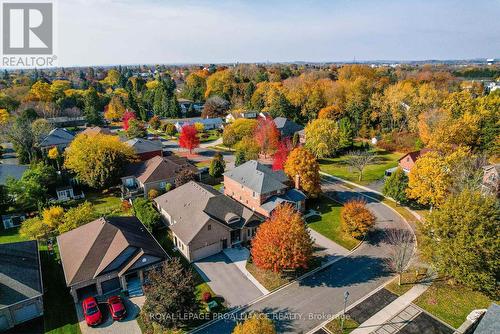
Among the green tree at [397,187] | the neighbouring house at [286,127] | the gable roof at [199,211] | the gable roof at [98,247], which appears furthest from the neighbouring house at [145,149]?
the green tree at [397,187]

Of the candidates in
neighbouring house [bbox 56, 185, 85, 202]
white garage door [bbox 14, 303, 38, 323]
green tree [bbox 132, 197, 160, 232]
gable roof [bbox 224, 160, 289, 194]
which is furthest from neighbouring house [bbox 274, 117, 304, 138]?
white garage door [bbox 14, 303, 38, 323]

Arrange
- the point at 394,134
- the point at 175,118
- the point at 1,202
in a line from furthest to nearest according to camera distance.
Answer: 1. the point at 175,118
2. the point at 394,134
3. the point at 1,202

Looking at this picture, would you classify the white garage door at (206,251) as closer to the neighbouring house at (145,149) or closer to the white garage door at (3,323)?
the white garage door at (3,323)

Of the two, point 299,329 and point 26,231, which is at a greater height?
point 26,231

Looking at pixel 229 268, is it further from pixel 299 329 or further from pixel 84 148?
pixel 84 148

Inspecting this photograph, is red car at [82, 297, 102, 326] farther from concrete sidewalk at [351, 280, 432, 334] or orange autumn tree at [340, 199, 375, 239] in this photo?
orange autumn tree at [340, 199, 375, 239]

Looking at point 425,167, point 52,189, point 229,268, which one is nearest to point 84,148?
point 52,189
